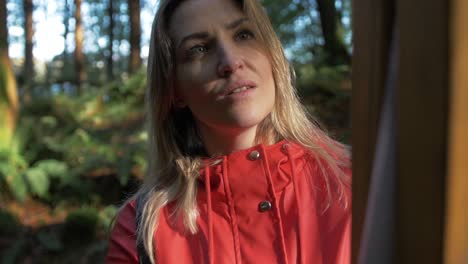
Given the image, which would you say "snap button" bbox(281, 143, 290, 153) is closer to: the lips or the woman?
the woman

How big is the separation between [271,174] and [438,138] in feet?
3.13

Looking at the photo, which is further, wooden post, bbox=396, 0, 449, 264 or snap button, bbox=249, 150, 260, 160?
snap button, bbox=249, 150, 260, 160

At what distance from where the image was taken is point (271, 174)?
1.23m

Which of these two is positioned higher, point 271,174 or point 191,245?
point 271,174

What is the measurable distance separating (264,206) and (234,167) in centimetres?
14

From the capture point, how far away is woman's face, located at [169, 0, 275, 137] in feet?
3.86

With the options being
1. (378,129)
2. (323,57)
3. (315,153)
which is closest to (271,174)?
(315,153)

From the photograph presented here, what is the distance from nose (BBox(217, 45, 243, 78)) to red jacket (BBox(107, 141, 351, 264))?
0.22 metres

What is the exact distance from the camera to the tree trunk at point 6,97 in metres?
6.53

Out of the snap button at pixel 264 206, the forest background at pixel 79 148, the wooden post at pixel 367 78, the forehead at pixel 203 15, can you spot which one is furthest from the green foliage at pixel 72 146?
the wooden post at pixel 367 78

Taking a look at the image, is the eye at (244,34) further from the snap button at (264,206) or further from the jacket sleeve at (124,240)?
the jacket sleeve at (124,240)

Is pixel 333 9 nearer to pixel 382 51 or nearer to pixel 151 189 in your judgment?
pixel 382 51

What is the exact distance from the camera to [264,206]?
1173 millimetres

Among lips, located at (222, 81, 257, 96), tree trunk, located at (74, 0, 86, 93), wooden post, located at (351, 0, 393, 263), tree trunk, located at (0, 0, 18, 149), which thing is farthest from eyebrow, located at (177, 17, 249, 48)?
tree trunk, located at (74, 0, 86, 93)
